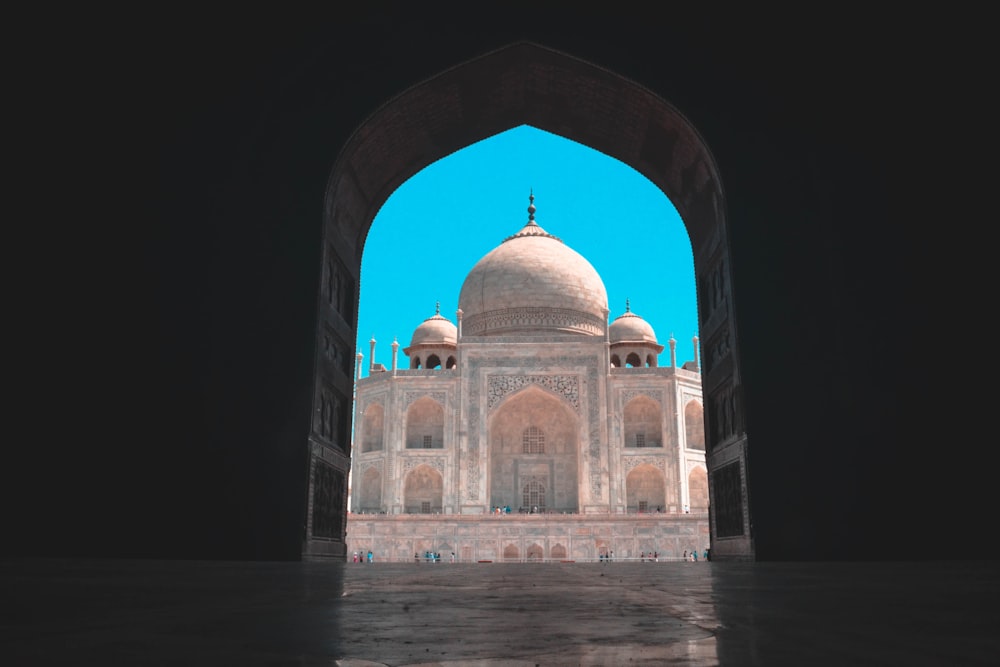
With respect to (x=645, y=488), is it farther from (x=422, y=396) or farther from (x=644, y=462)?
(x=422, y=396)

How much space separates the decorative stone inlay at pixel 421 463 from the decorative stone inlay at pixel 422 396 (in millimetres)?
1569

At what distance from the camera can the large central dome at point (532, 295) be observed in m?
27.4

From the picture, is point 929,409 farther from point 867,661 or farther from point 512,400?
point 512,400

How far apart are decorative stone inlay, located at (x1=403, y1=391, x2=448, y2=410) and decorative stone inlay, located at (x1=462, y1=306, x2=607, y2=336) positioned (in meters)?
3.86

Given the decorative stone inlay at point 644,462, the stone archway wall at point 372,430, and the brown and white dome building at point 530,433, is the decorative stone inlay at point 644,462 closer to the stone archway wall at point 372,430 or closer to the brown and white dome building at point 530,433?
the brown and white dome building at point 530,433

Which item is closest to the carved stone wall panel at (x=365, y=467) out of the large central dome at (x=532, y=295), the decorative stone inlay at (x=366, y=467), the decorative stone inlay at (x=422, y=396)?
the decorative stone inlay at (x=366, y=467)

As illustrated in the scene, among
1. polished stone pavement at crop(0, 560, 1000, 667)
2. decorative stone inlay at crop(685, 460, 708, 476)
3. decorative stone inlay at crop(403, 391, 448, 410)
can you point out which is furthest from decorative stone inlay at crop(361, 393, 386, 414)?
polished stone pavement at crop(0, 560, 1000, 667)

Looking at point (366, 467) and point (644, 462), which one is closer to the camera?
point (644, 462)

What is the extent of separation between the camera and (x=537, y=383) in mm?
24125

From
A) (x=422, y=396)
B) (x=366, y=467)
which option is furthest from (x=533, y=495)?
(x=366, y=467)

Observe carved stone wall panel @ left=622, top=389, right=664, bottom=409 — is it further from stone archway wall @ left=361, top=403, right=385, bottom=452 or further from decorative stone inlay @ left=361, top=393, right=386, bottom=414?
stone archway wall @ left=361, top=403, right=385, bottom=452

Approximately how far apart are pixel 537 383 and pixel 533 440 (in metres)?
2.35

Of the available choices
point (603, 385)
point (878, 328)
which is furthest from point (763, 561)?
point (603, 385)

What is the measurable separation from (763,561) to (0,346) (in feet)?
19.7
